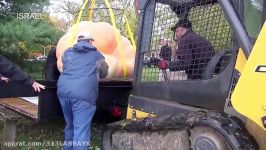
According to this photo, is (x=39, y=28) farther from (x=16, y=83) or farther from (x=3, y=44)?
(x=16, y=83)

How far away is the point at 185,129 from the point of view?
3373 mm

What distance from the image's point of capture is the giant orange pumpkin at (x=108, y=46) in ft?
17.1

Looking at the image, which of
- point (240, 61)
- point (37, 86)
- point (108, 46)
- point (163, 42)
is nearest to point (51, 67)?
point (108, 46)

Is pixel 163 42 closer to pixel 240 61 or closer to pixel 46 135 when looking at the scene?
pixel 240 61

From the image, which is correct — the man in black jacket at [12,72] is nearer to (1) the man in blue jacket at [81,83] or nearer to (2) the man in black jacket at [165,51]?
(1) the man in blue jacket at [81,83]

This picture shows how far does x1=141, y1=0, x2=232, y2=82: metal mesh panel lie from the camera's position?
3316 millimetres

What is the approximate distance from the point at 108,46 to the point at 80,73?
61cm

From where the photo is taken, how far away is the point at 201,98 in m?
3.42

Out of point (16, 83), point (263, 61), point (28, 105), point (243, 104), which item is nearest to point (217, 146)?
point (243, 104)

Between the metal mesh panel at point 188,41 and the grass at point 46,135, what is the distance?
239 centimetres

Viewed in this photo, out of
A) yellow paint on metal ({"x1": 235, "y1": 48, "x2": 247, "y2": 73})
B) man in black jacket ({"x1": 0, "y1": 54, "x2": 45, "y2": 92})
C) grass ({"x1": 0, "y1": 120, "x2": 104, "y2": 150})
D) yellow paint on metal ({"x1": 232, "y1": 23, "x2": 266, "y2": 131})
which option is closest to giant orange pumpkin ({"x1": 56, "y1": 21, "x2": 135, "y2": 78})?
man in black jacket ({"x1": 0, "y1": 54, "x2": 45, "y2": 92})

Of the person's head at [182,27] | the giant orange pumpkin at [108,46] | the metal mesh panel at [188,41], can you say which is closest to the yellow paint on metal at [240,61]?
the metal mesh panel at [188,41]

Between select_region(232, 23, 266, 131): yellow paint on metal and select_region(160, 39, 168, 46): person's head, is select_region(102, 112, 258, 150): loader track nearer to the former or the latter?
select_region(232, 23, 266, 131): yellow paint on metal

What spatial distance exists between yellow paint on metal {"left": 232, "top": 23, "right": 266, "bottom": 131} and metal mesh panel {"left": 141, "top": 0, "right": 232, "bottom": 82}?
530 millimetres
